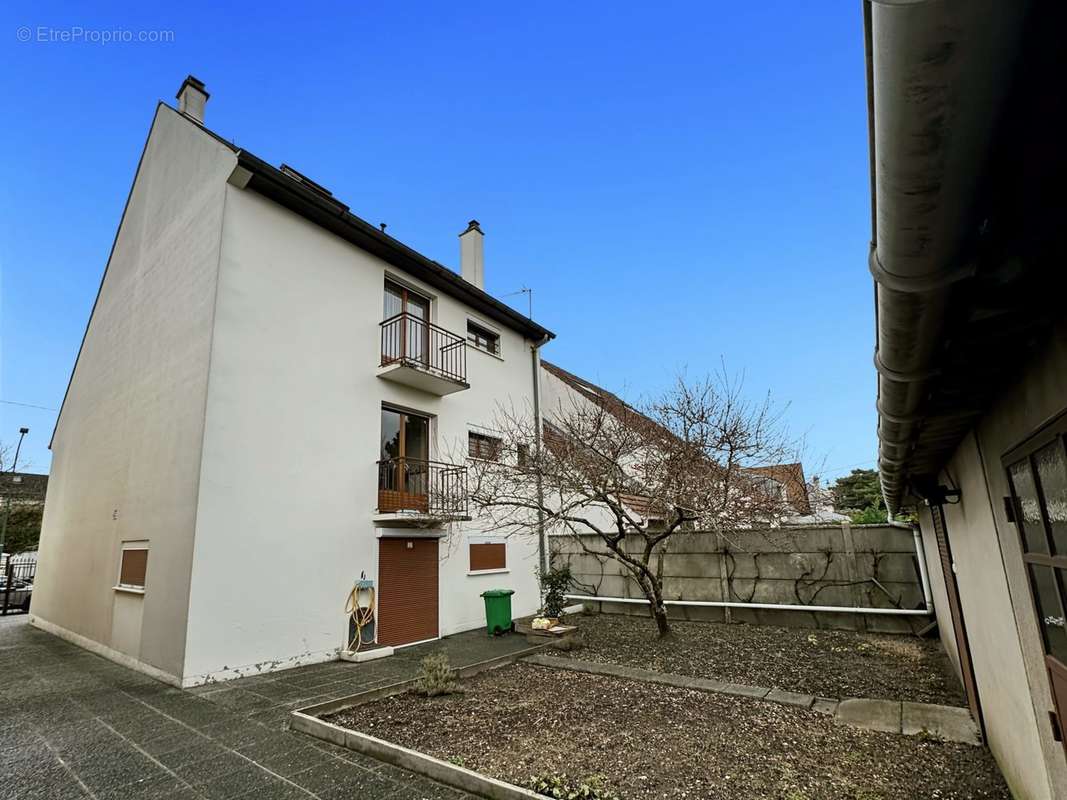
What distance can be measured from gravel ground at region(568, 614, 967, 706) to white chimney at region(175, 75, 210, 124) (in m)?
12.0

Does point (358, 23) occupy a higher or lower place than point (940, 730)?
higher

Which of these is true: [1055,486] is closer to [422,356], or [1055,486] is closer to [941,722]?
[941,722]

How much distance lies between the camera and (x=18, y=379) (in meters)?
22.8

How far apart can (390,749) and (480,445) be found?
314 inches

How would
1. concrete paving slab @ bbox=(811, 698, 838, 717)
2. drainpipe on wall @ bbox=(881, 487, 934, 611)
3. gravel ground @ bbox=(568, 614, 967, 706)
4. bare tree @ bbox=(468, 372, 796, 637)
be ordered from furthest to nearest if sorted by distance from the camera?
drainpipe on wall @ bbox=(881, 487, 934, 611) < bare tree @ bbox=(468, 372, 796, 637) < gravel ground @ bbox=(568, 614, 967, 706) < concrete paving slab @ bbox=(811, 698, 838, 717)

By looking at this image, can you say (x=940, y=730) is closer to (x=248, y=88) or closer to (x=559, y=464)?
(x=559, y=464)

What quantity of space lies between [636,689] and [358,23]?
427 inches

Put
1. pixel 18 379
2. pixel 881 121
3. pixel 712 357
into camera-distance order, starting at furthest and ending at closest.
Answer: pixel 18 379, pixel 712 357, pixel 881 121

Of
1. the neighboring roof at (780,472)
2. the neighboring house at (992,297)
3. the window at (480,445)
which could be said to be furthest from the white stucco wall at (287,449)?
the neighboring house at (992,297)

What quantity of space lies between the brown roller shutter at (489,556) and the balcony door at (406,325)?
13.8 feet

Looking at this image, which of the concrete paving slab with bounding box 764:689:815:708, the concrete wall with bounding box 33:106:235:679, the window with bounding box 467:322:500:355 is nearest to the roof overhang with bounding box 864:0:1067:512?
the concrete paving slab with bounding box 764:689:815:708

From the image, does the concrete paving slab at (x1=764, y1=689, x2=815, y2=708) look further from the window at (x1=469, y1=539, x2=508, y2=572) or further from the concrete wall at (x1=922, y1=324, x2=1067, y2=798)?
Result: the window at (x1=469, y1=539, x2=508, y2=572)

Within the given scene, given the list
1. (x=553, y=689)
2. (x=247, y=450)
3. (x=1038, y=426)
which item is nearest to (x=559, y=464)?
(x=553, y=689)

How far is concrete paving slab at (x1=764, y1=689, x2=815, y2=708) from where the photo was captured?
211 inches
